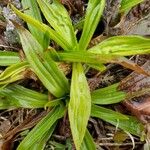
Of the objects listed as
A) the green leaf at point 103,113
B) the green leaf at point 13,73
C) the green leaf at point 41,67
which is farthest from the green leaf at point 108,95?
the green leaf at point 13,73

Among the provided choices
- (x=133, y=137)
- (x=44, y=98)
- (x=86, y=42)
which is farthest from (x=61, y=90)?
(x=133, y=137)

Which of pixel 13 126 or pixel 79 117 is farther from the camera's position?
pixel 13 126

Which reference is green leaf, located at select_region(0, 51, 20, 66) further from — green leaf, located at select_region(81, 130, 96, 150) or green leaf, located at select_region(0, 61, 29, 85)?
green leaf, located at select_region(81, 130, 96, 150)

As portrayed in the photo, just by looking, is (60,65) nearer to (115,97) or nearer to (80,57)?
(80,57)

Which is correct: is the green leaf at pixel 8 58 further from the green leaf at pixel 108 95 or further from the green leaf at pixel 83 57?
the green leaf at pixel 108 95

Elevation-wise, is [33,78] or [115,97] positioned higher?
[33,78]
